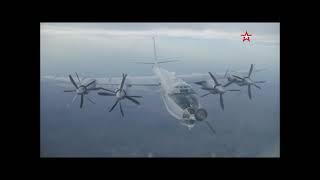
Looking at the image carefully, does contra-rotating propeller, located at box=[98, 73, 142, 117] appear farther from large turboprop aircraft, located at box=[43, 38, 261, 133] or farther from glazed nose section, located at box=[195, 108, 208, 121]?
glazed nose section, located at box=[195, 108, 208, 121]

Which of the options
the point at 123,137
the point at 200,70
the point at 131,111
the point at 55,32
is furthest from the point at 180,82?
the point at 55,32

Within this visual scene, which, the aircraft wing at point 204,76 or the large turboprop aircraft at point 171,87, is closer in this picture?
the large turboprop aircraft at point 171,87

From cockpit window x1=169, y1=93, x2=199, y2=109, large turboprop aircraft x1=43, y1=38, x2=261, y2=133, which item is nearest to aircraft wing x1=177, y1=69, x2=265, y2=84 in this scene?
large turboprop aircraft x1=43, y1=38, x2=261, y2=133

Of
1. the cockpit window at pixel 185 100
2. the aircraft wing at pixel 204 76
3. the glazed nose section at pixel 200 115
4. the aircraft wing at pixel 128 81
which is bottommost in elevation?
the glazed nose section at pixel 200 115

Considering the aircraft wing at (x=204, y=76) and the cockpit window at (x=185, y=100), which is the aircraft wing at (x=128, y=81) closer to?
the cockpit window at (x=185, y=100)

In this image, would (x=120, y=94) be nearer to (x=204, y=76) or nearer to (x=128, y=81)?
(x=128, y=81)

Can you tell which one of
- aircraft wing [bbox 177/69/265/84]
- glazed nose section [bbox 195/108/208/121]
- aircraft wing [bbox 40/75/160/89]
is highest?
aircraft wing [bbox 177/69/265/84]

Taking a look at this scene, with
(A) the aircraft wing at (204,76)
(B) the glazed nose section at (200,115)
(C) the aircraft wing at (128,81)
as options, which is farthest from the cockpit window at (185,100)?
(C) the aircraft wing at (128,81)

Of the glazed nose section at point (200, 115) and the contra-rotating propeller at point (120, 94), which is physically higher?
the contra-rotating propeller at point (120, 94)

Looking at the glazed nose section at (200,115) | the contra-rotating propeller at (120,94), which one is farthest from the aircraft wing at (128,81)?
the glazed nose section at (200,115)
